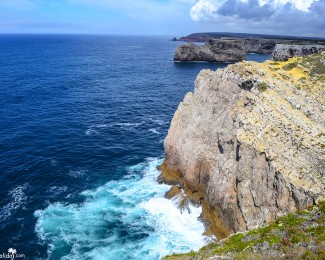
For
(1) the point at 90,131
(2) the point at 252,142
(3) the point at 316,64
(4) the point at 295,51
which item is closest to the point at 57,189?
(1) the point at 90,131

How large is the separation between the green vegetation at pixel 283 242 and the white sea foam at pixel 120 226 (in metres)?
18.0

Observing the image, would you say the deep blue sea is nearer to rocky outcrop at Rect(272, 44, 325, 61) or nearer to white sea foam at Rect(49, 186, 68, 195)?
white sea foam at Rect(49, 186, 68, 195)

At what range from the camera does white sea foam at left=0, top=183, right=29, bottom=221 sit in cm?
4719

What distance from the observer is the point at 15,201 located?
50.3 m

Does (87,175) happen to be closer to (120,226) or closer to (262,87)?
(120,226)

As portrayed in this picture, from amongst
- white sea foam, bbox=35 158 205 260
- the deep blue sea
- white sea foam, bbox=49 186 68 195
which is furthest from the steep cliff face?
white sea foam, bbox=49 186 68 195

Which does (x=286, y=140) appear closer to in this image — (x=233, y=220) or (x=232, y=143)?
(x=232, y=143)

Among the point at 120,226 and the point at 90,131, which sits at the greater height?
the point at 90,131

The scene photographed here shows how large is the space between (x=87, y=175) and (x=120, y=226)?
16719mm

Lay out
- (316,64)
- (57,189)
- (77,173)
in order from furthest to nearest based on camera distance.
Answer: (77,173), (57,189), (316,64)

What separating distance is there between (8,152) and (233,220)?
4861 cm

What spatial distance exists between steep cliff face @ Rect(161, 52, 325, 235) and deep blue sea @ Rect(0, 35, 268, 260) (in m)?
6.45

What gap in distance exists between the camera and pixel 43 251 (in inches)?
1594

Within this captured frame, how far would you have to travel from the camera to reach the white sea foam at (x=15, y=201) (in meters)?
47.2
